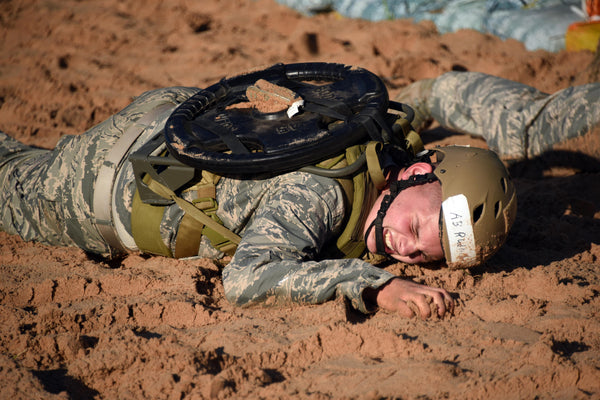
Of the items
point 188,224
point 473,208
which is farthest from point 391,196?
point 188,224

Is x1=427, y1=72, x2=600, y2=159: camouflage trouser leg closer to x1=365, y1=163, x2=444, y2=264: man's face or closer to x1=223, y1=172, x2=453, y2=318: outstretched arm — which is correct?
x1=365, y1=163, x2=444, y2=264: man's face

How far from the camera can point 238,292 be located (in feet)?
8.81

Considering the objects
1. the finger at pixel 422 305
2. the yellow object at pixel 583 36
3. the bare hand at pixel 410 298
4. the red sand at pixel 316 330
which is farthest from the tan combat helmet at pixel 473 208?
the yellow object at pixel 583 36

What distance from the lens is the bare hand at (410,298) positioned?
2.57m

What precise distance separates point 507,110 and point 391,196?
2164 millimetres

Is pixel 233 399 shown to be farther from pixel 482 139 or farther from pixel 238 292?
pixel 482 139

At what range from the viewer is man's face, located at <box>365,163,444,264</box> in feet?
9.52

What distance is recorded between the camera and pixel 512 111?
183 inches

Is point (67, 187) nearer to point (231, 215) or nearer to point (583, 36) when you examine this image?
point (231, 215)

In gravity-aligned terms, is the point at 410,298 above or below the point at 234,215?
below

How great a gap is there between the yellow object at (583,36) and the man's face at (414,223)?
421 cm

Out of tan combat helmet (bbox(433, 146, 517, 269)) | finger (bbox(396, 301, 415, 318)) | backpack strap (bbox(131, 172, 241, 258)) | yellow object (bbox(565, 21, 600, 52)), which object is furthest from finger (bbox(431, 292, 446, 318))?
yellow object (bbox(565, 21, 600, 52))

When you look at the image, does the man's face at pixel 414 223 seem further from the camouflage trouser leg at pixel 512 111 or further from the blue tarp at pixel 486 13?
the blue tarp at pixel 486 13

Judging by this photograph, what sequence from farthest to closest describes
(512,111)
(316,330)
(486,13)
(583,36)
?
(486,13)
(583,36)
(512,111)
(316,330)
